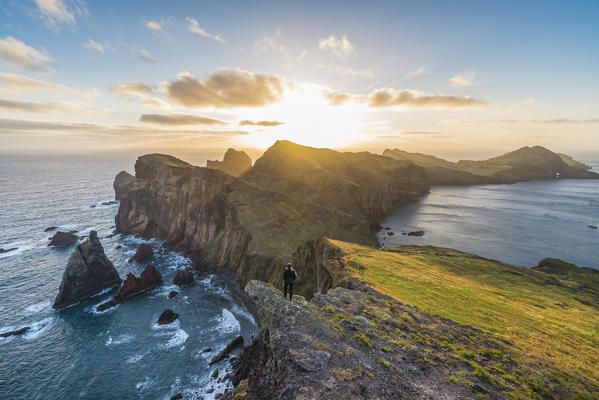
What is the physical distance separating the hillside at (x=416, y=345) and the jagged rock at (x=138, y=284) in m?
62.8

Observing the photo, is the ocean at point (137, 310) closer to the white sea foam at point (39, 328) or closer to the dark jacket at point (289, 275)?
the white sea foam at point (39, 328)

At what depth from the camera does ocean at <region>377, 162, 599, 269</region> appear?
82.2 metres

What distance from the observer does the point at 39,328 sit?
170 ft

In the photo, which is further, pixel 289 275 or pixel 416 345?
pixel 289 275

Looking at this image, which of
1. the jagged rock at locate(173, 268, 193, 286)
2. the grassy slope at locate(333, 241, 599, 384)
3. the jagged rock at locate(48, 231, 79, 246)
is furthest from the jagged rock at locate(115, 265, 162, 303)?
the grassy slope at locate(333, 241, 599, 384)

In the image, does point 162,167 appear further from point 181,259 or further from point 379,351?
point 379,351

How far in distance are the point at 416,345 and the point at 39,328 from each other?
260ft

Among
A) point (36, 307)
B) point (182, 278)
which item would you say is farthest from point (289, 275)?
point (36, 307)

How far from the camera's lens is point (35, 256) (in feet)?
278

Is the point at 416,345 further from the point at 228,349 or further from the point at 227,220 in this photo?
the point at 227,220

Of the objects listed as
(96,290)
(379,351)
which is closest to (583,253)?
(379,351)

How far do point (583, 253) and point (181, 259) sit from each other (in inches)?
5677

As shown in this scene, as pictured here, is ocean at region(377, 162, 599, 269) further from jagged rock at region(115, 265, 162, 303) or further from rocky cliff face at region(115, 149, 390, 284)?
jagged rock at region(115, 265, 162, 303)

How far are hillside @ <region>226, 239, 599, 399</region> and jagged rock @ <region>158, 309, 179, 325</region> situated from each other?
46609 mm
